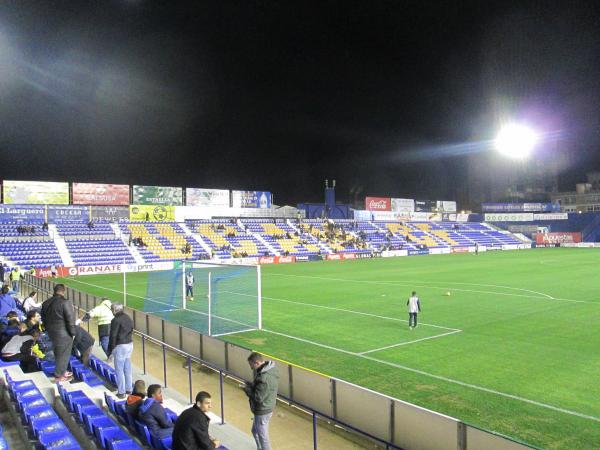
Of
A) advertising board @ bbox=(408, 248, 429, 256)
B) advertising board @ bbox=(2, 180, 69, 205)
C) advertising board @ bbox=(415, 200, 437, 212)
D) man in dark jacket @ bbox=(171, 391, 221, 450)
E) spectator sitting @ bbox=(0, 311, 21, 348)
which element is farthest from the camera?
advertising board @ bbox=(415, 200, 437, 212)

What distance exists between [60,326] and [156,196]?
47.3 meters

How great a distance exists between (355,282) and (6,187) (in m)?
34.7

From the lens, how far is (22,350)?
9.99 m

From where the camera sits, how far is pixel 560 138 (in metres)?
105

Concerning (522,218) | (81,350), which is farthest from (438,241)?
(81,350)

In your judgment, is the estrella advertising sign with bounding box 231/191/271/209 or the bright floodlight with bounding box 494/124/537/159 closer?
the estrella advertising sign with bounding box 231/191/271/209

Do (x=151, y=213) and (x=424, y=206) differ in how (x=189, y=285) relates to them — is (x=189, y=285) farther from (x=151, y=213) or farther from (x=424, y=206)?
(x=424, y=206)

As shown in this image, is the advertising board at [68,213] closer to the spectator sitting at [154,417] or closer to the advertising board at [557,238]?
the spectator sitting at [154,417]

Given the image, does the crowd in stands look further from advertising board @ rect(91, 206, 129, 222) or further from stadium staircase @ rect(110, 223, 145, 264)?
advertising board @ rect(91, 206, 129, 222)

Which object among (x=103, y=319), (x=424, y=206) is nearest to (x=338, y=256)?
(x=424, y=206)

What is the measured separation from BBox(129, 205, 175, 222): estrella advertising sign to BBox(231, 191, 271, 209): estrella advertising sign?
8.44 m

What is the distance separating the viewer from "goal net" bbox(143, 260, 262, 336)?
730 inches

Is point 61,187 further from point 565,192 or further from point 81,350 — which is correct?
point 565,192

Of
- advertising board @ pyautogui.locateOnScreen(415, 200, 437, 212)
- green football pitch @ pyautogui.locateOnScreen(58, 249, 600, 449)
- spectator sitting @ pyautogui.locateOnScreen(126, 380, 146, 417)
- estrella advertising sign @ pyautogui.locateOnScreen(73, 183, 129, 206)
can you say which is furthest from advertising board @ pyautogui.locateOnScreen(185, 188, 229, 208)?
spectator sitting @ pyautogui.locateOnScreen(126, 380, 146, 417)
